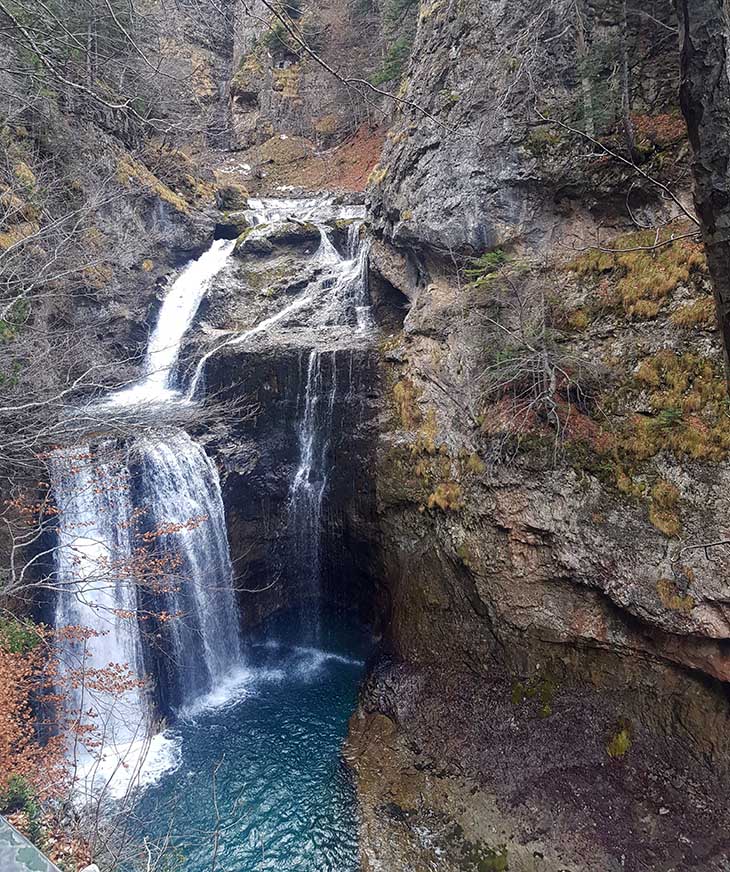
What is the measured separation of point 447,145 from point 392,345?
4222mm

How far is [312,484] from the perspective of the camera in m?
11.9

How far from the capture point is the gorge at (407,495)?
6.75m

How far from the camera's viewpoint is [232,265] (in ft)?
53.9

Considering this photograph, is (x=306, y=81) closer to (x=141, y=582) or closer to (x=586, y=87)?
(x=586, y=87)

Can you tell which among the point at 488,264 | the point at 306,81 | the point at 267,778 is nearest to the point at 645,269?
the point at 488,264

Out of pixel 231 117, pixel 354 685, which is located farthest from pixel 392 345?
pixel 231 117

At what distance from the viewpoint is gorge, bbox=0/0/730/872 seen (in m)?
6.75

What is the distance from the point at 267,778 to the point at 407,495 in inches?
213

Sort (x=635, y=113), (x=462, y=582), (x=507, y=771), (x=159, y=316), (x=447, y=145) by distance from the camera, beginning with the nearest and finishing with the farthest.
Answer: (x=507, y=771), (x=635, y=113), (x=462, y=582), (x=447, y=145), (x=159, y=316)

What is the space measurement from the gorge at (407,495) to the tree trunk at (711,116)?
0.02 m

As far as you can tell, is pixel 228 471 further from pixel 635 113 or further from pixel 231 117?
pixel 231 117

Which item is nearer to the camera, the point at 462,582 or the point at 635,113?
the point at 635,113

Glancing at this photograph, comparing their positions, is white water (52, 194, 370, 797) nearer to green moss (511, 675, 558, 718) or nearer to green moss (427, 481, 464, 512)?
green moss (427, 481, 464, 512)

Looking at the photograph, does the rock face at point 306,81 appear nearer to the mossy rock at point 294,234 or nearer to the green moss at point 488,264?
the mossy rock at point 294,234
